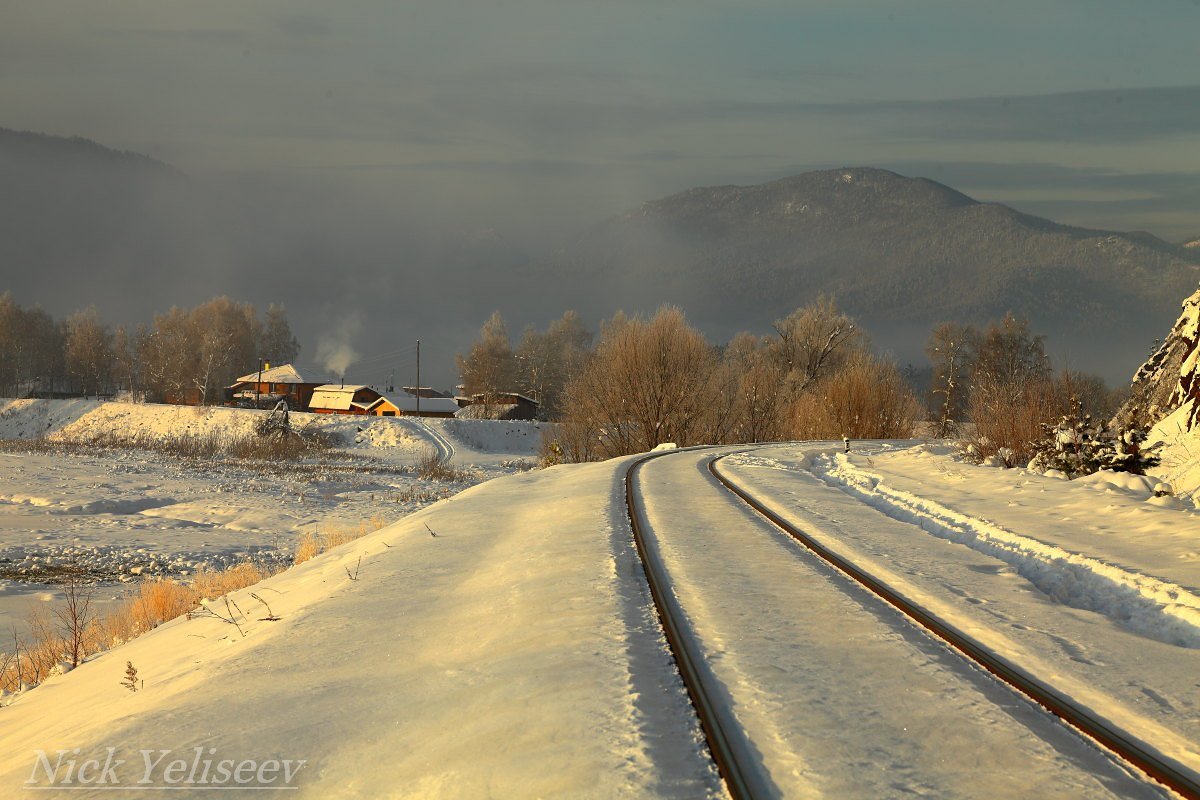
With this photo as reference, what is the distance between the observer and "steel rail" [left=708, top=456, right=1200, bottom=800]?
16.7ft

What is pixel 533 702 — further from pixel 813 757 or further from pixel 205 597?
pixel 205 597

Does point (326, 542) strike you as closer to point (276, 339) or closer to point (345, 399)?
point (345, 399)

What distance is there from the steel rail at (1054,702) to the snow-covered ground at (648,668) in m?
0.12

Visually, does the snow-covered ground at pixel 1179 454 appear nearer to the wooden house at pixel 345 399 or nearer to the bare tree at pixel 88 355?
the wooden house at pixel 345 399

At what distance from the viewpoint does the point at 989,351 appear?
8544cm

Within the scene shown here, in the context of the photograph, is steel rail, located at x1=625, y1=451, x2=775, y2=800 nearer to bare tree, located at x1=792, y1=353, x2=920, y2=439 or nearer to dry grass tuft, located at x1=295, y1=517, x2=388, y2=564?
dry grass tuft, located at x1=295, y1=517, x2=388, y2=564

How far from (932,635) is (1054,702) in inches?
68.5

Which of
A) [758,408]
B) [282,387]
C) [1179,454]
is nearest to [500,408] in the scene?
[282,387]

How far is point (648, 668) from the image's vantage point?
695 centimetres

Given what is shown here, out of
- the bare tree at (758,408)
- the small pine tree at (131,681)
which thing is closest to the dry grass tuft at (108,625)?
the small pine tree at (131,681)

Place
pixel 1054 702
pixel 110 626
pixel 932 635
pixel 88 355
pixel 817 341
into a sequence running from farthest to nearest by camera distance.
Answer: pixel 88 355 → pixel 817 341 → pixel 110 626 → pixel 932 635 → pixel 1054 702

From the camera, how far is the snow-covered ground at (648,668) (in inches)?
211

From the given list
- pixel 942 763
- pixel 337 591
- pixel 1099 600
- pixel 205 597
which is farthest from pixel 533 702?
pixel 205 597

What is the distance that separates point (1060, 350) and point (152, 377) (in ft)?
402
